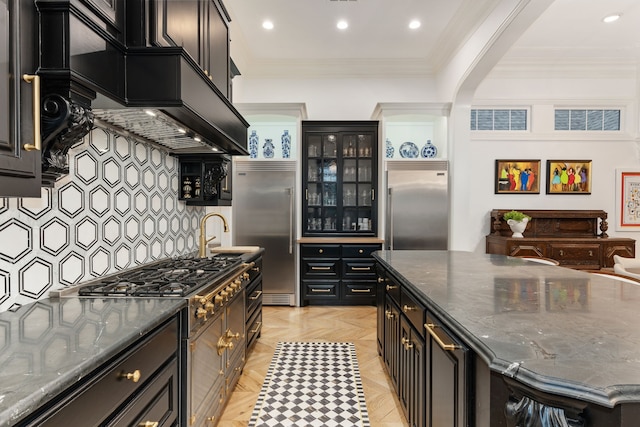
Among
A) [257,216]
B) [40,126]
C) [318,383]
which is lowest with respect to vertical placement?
[318,383]

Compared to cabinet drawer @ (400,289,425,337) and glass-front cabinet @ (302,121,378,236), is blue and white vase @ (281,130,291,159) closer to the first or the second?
glass-front cabinet @ (302,121,378,236)

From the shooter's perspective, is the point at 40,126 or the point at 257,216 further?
the point at 257,216

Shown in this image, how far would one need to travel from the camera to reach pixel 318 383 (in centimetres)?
254

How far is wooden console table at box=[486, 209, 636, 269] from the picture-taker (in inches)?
174

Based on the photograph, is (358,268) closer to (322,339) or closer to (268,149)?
(322,339)

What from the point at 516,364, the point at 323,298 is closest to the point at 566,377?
the point at 516,364

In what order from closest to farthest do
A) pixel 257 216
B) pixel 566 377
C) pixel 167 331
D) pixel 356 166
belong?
1. pixel 566 377
2. pixel 167 331
3. pixel 257 216
4. pixel 356 166

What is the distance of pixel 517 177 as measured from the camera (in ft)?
16.5

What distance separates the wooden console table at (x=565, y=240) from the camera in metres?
4.42

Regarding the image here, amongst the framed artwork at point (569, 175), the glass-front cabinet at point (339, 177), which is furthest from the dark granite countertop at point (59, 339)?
the framed artwork at point (569, 175)

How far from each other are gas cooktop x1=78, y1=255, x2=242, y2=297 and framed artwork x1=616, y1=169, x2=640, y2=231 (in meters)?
5.80

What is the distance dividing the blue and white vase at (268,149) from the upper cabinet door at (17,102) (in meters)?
3.57

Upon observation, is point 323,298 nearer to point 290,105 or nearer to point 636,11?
point 290,105

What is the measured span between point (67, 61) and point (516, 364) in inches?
63.8
